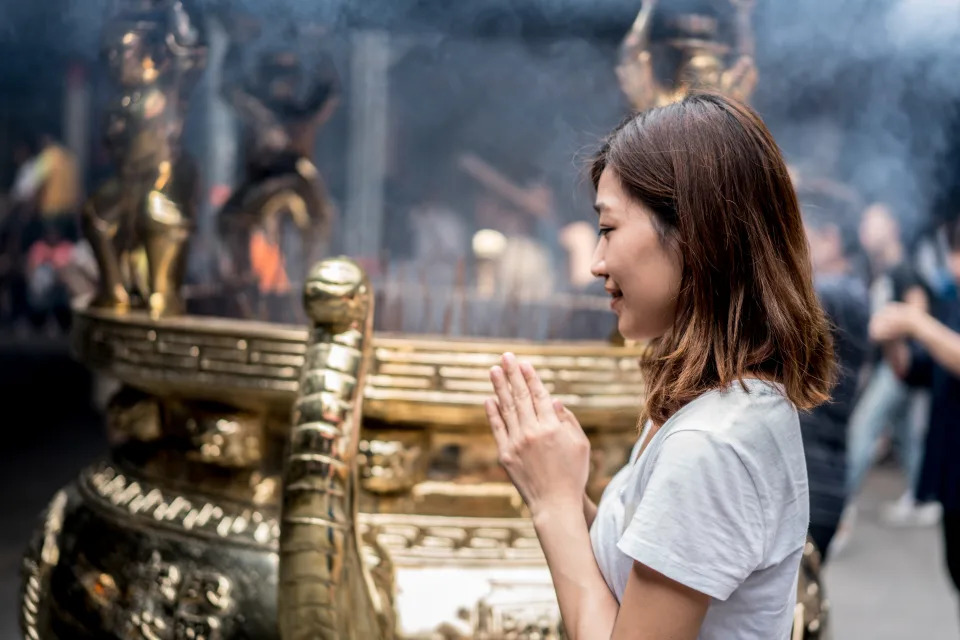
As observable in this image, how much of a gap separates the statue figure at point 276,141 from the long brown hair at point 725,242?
76.0 inches

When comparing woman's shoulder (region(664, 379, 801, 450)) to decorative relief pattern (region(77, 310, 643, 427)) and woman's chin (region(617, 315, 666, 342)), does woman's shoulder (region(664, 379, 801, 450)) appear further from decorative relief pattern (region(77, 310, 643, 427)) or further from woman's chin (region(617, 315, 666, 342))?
decorative relief pattern (region(77, 310, 643, 427))

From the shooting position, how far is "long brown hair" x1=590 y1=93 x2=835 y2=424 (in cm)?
93

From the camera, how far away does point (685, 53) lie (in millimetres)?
1993

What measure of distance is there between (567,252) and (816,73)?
2.41 metres

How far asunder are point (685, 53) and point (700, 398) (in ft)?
3.98

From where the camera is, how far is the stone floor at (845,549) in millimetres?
3486

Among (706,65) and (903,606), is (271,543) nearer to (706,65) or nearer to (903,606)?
(706,65)

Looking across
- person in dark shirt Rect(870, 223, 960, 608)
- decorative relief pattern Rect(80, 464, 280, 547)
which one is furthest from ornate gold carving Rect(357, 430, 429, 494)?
person in dark shirt Rect(870, 223, 960, 608)

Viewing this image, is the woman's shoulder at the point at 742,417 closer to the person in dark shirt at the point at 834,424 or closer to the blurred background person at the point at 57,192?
the person in dark shirt at the point at 834,424

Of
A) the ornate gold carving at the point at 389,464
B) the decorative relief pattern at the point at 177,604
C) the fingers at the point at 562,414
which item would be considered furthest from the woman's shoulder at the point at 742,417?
the decorative relief pattern at the point at 177,604

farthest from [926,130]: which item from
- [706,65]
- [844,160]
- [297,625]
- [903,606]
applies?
[297,625]

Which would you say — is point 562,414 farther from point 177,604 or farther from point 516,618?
point 177,604

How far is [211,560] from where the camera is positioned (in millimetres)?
1648

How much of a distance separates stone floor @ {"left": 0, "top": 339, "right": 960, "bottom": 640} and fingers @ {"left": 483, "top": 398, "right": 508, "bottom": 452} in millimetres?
2451
